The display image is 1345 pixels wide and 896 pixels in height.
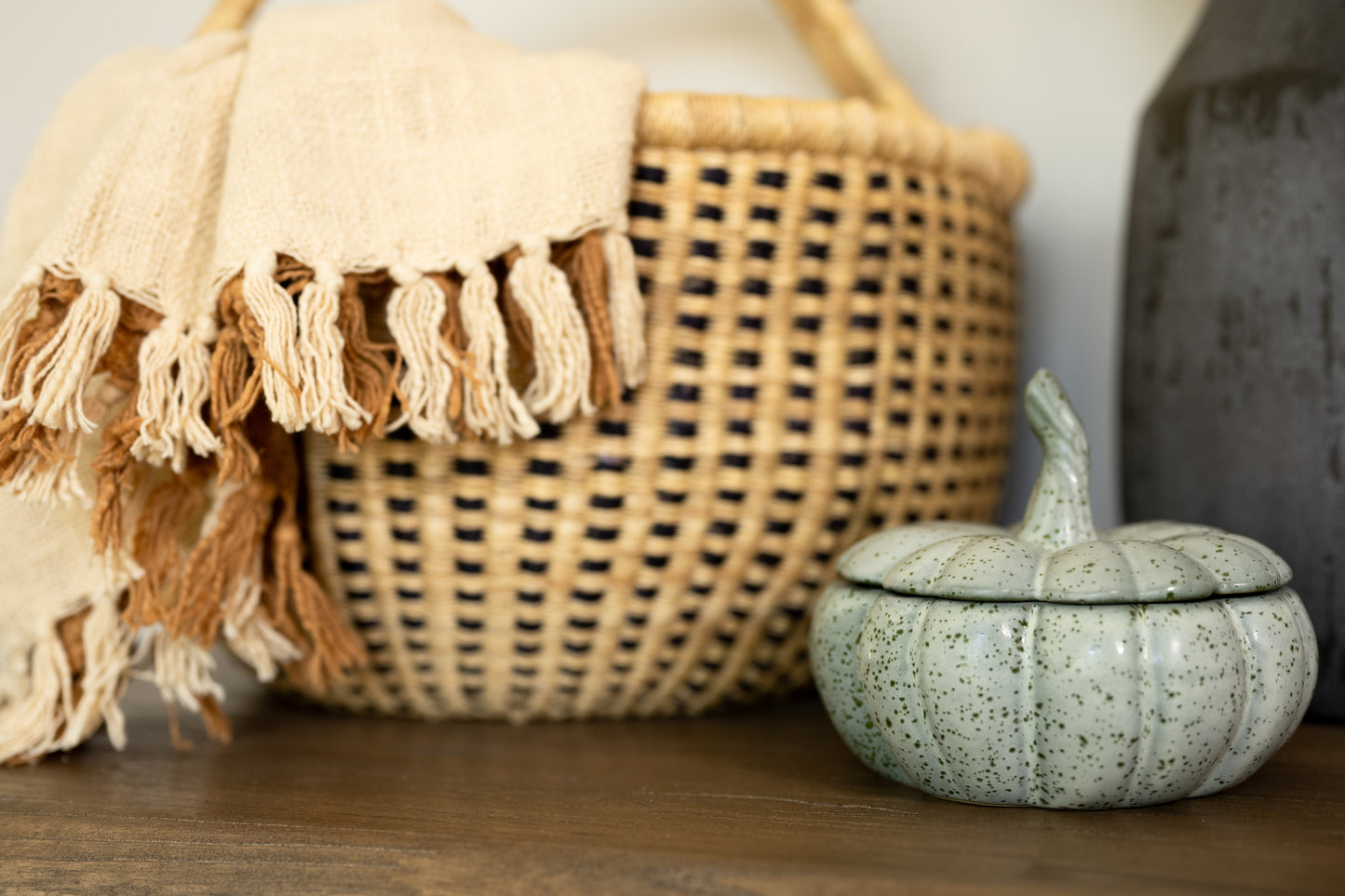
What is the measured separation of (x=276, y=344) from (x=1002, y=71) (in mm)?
801

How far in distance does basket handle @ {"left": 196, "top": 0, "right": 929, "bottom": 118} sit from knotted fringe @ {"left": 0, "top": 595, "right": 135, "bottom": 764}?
0.50m

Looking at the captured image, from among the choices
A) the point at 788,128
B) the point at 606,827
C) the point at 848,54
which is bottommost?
the point at 606,827

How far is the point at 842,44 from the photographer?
100 centimetres

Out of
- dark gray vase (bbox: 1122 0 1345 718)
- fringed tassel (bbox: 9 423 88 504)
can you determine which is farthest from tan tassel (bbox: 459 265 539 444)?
dark gray vase (bbox: 1122 0 1345 718)

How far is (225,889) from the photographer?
494 millimetres

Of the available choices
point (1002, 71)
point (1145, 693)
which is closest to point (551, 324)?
point (1145, 693)

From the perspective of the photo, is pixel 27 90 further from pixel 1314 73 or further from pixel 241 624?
pixel 1314 73

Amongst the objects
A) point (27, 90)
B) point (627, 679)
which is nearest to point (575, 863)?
point (627, 679)

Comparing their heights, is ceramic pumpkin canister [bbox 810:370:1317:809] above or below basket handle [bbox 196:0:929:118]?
below

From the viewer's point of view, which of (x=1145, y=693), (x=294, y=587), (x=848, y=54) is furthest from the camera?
(x=848, y=54)

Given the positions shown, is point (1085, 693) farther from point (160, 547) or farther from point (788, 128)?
point (160, 547)

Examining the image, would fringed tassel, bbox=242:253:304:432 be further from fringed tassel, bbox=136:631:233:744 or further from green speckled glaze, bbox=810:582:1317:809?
green speckled glaze, bbox=810:582:1317:809

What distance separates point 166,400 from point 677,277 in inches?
11.9

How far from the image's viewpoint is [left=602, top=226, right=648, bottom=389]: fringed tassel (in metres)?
0.65
